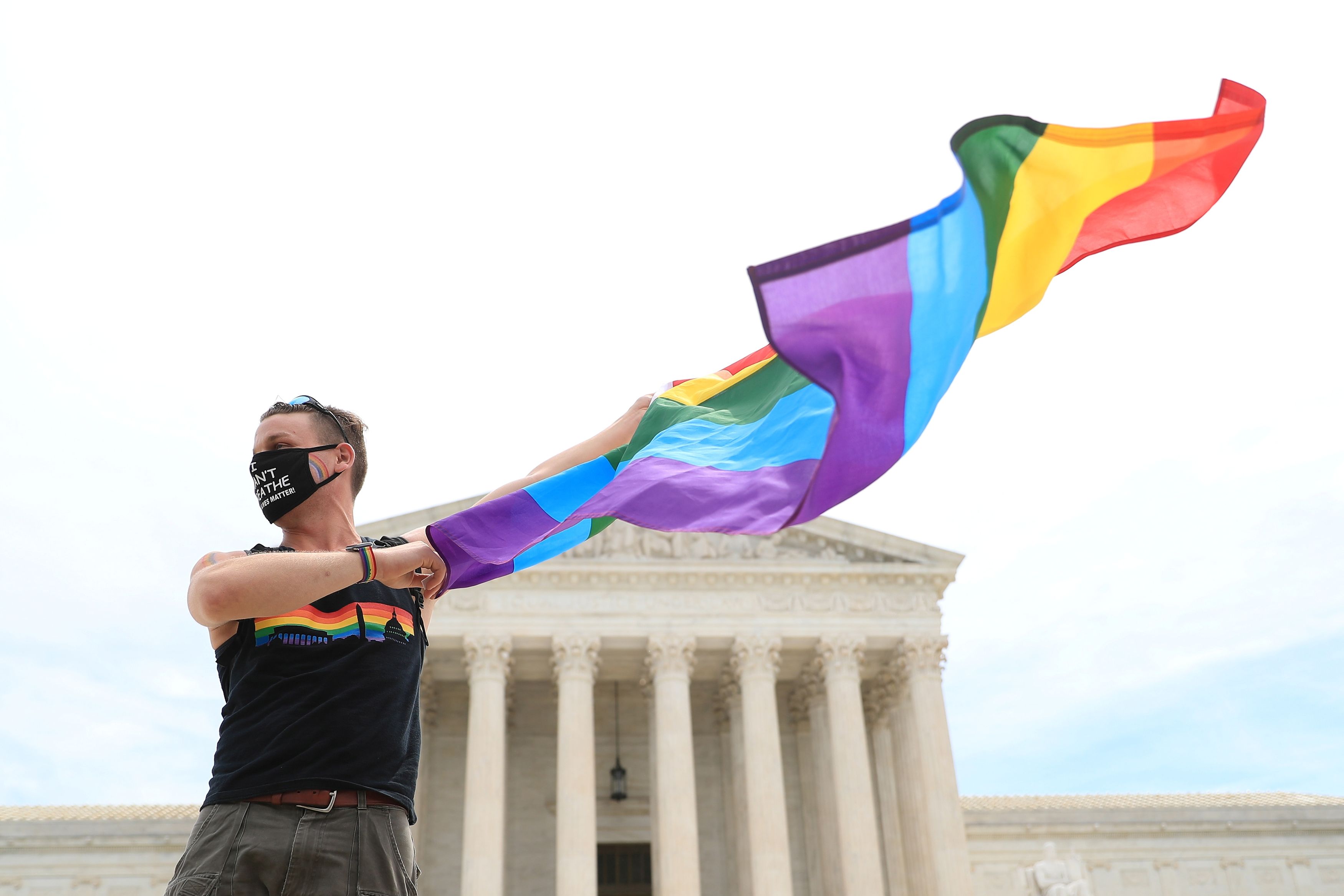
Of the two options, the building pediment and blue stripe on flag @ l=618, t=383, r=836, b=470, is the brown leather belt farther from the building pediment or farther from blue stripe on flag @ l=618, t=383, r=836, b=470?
the building pediment

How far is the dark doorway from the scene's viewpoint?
3181 cm

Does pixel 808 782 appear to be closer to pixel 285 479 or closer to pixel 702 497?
pixel 702 497

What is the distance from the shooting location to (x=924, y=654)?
1175 inches

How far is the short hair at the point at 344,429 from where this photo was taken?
3.50 meters

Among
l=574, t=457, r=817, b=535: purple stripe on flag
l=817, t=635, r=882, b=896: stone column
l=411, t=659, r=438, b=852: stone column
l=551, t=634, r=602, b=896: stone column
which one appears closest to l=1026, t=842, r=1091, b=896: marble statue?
l=817, t=635, r=882, b=896: stone column

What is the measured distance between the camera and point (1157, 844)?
32188mm

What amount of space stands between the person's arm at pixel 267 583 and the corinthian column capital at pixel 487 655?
87.4ft

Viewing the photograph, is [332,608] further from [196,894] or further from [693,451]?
[693,451]

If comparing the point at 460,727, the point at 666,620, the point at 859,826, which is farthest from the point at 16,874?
the point at 859,826

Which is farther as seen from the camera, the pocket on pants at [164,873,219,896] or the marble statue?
the marble statue

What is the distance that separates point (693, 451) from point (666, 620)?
80.5ft

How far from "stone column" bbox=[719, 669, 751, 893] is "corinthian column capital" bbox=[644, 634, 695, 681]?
219 centimetres

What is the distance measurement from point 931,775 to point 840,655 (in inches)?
152

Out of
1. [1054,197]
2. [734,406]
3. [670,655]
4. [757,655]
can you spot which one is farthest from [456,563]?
[757,655]
